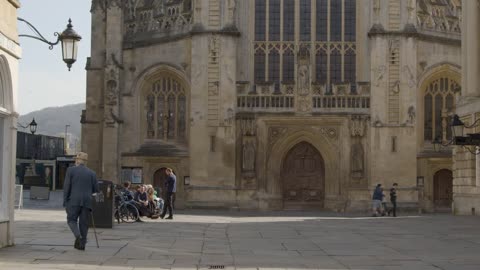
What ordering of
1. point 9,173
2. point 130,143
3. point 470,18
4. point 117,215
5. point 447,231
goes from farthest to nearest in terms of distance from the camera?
point 130,143
point 470,18
point 117,215
point 447,231
point 9,173

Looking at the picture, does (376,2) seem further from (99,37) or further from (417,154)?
(99,37)

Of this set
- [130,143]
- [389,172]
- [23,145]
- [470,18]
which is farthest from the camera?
[23,145]

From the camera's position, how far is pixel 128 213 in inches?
1121

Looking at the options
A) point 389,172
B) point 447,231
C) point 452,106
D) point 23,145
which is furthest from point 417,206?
point 23,145

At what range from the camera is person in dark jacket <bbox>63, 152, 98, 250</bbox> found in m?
16.7

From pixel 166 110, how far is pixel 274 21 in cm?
700

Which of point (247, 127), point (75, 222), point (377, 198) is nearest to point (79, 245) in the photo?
point (75, 222)

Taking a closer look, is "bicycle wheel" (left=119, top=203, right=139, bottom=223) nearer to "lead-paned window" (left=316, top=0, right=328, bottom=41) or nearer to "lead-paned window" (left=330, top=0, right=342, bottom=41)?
"lead-paned window" (left=316, top=0, right=328, bottom=41)

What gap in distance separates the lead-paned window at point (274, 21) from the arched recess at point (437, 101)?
7.49m

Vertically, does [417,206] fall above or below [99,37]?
below

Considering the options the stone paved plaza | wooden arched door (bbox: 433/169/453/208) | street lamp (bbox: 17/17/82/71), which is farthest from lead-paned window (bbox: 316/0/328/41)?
street lamp (bbox: 17/17/82/71)

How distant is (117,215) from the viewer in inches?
1067

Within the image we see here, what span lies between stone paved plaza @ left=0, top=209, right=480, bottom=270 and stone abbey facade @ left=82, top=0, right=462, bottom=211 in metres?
15.2

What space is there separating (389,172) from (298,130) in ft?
16.0
